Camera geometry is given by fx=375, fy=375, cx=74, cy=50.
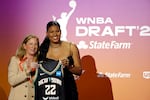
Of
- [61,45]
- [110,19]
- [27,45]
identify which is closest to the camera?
[27,45]

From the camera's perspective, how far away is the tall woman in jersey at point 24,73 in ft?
9.77

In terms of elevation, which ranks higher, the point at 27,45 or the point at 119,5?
the point at 119,5

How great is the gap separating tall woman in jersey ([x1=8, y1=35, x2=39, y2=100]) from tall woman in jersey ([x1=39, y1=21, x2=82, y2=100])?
0.15 m

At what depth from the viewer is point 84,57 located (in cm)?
441

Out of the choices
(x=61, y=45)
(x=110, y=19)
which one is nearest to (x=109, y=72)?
(x=110, y=19)

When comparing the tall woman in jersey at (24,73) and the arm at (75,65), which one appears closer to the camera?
the tall woman in jersey at (24,73)

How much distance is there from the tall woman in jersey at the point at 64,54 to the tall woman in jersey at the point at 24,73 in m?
0.15

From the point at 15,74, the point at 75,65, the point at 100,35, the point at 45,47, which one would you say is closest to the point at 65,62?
the point at 75,65

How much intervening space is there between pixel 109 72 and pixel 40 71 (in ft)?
4.90

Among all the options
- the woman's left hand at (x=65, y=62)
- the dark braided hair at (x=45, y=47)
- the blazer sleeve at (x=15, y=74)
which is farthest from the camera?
the dark braided hair at (x=45, y=47)

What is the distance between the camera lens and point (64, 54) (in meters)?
3.23

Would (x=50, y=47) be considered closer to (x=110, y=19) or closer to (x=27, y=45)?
(x=27, y=45)

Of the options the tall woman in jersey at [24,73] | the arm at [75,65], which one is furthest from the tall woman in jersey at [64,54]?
the tall woman in jersey at [24,73]

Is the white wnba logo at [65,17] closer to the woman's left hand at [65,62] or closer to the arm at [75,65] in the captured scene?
the arm at [75,65]
